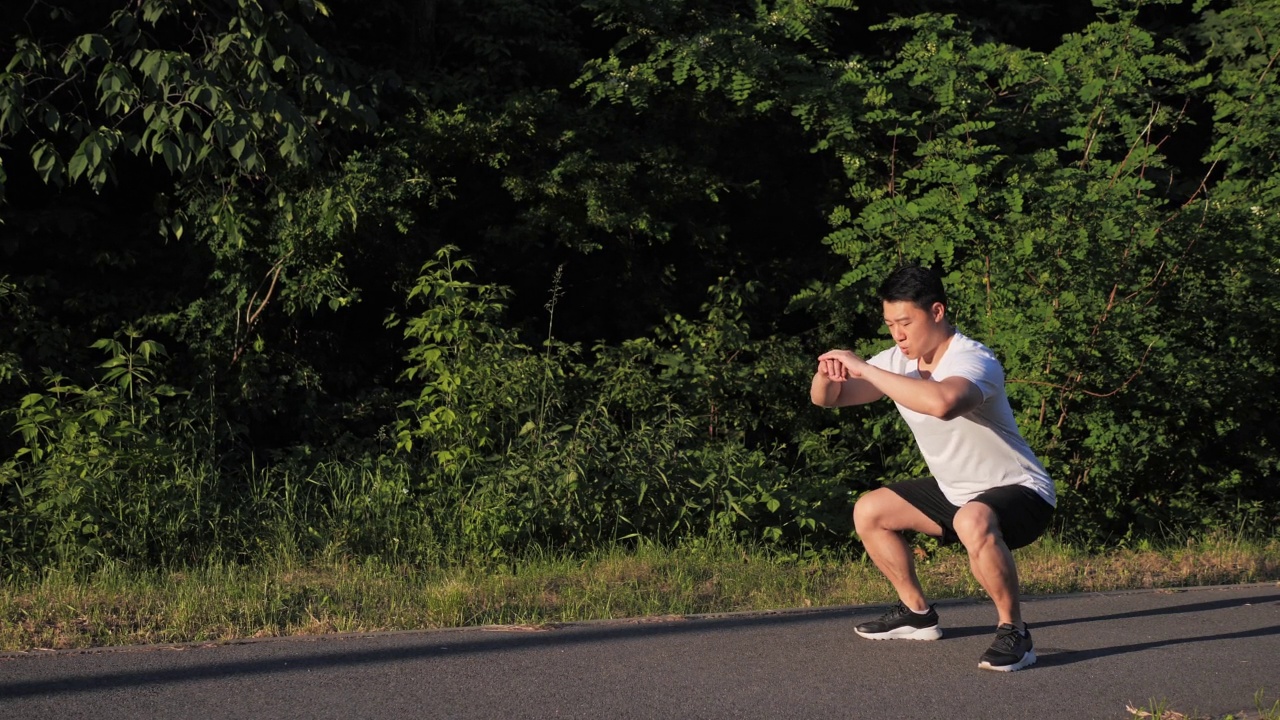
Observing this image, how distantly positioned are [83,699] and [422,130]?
22.5 ft

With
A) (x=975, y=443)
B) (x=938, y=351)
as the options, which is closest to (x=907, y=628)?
(x=975, y=443)

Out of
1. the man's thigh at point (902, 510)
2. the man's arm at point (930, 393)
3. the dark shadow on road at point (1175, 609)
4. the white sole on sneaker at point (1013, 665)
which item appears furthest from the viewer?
the dark shadow on road at point (1175, 609)

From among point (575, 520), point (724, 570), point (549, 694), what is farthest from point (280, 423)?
point (549, 694)

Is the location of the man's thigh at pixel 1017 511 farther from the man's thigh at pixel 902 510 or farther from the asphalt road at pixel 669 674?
the asphalt road at pixel 669 674

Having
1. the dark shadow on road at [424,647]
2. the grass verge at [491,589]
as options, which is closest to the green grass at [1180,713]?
the dark shadow on road at [424,647]

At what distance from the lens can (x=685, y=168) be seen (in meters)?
11.9

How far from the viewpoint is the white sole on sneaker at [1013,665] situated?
5.42 m

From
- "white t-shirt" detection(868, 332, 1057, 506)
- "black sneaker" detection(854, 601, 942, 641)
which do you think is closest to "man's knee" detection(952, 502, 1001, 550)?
"white t-shirt" detection(868, 332, 1057, 506)

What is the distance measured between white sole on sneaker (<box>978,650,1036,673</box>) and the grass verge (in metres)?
1.44

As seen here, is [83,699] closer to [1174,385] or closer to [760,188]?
[1174,385]

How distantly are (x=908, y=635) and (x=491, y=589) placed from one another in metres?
2.11

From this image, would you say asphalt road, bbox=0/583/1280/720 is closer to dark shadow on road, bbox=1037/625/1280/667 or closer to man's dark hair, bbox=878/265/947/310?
dark shadow on road, bbox=1037/625/1280/667

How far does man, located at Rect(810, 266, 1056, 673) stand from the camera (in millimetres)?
5434

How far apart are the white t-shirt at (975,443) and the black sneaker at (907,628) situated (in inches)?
22.2
